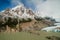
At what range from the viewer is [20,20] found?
3051 mm

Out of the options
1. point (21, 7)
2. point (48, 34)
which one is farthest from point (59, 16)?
point (21, 7)

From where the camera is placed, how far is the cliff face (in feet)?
9.75

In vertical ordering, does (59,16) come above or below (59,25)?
above

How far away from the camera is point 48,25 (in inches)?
122

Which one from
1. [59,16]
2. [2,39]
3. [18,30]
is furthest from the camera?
[59,16]

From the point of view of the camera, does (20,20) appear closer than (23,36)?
No

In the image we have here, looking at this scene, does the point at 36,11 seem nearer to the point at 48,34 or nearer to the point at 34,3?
the point at 34,3

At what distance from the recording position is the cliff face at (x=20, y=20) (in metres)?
2.97

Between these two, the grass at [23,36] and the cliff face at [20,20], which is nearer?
the grass at [23,36]

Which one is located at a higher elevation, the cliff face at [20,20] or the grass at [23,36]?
the cliff face at [20,20]

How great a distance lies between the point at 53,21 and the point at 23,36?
831 mm

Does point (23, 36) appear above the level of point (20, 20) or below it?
below

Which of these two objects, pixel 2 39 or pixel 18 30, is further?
pixel 18 30

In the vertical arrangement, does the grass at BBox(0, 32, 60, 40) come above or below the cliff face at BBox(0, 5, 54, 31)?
below
